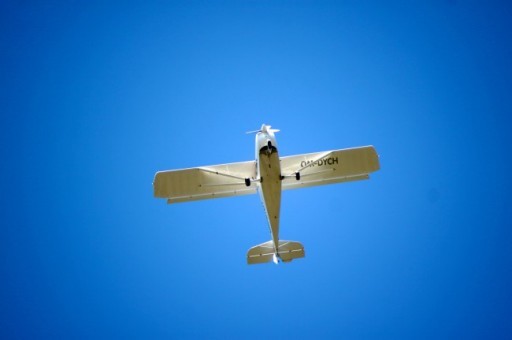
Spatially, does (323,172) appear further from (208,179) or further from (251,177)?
(208,179)

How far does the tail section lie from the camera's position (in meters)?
28.1

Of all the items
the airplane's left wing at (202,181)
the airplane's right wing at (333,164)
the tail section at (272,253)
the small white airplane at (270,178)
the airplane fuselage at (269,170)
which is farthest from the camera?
the tail section at (272,253)

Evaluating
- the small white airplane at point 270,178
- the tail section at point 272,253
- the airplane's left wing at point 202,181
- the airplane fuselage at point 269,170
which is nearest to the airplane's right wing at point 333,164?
the small white airplane at point 270,178

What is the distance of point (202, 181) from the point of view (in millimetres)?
25938

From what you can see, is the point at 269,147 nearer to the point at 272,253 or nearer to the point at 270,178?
the point at 270,178

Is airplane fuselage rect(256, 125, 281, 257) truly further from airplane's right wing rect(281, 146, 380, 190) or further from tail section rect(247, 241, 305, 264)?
tail section rect(247, 241, 305, 264)

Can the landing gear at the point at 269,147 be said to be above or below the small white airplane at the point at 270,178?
above

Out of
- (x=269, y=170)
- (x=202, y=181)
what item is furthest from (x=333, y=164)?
(x=202, y=181)

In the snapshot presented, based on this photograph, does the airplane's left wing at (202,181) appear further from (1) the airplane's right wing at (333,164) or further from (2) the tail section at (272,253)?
(2) the tail section at (272,253)

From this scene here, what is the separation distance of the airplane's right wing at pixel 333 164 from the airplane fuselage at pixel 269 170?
174cm

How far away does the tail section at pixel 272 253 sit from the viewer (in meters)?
28.1

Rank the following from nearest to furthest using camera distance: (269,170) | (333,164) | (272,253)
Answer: (269,170)
(333,164)
(272,253)

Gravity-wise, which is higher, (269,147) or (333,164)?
(269,147)

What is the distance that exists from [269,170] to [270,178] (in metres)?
0.44
